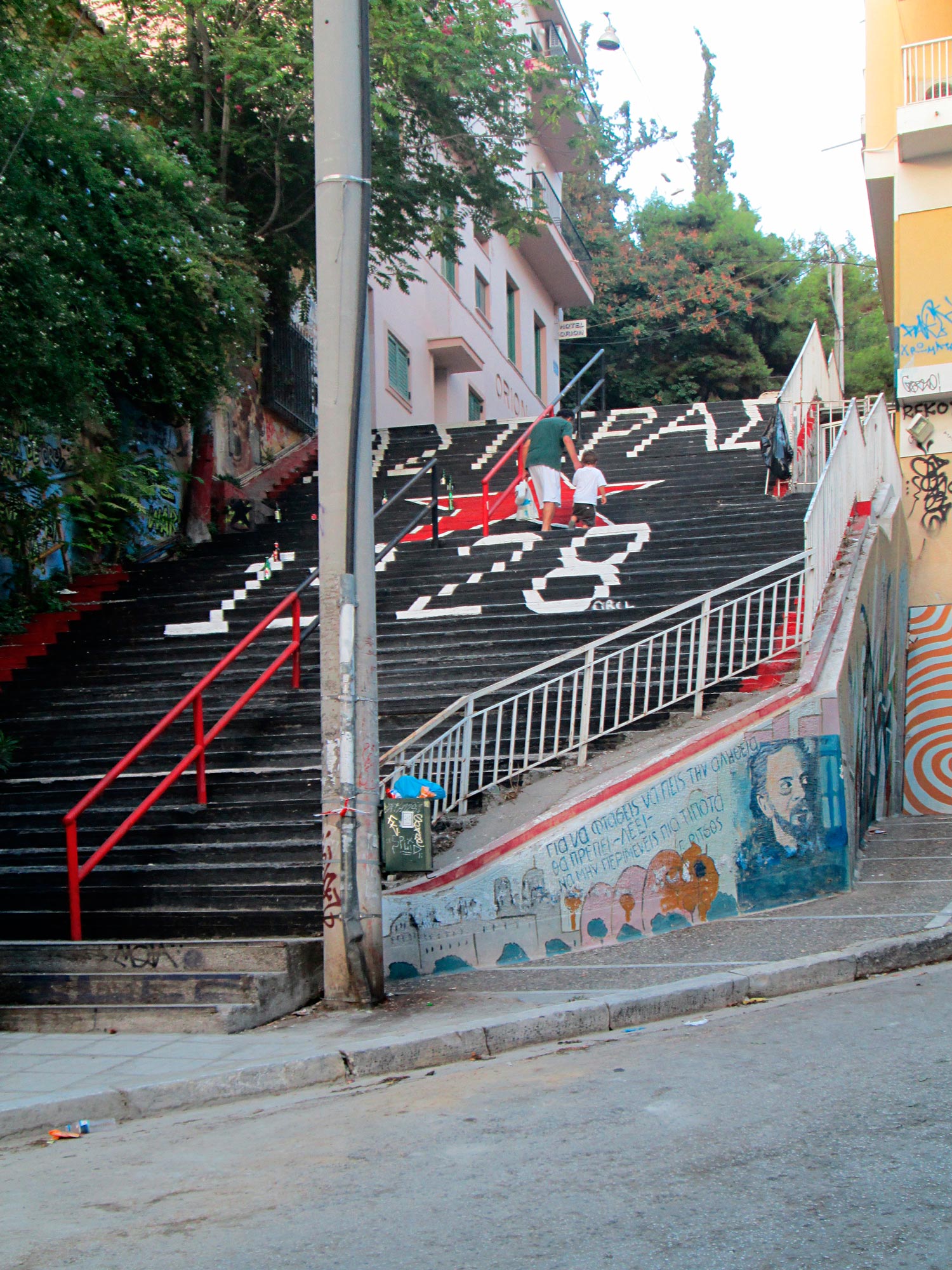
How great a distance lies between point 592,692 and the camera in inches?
384

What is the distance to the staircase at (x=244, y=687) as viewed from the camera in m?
7.50

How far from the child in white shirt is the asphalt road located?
973 cm

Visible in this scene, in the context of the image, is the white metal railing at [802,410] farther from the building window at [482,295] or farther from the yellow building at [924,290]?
the building window at [482,295]

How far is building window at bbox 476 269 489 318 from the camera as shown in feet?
99.6

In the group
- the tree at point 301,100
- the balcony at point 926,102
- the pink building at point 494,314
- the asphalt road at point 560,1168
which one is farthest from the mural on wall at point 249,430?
the asphalt road at point 560,1168

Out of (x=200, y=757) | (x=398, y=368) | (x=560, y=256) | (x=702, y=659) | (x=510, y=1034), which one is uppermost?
(x=560, y=256)

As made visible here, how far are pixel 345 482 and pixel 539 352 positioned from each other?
3000cm

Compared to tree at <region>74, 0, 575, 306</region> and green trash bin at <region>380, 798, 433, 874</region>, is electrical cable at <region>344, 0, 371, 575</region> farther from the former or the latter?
tree at <region>74, 0, 575, 306</region>

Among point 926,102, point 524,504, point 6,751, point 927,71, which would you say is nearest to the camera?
point 6,751

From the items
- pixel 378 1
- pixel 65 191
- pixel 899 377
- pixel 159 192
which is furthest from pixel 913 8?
pixel 65 191

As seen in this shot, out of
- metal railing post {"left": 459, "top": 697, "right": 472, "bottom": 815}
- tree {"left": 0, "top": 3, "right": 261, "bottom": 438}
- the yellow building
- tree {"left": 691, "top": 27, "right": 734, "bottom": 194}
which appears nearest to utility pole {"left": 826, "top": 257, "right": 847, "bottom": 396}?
the yellow building

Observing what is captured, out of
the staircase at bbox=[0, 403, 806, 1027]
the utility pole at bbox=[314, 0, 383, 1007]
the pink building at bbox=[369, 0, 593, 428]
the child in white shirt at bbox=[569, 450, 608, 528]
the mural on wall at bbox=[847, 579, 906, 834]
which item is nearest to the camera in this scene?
the utility pole at bbox=[314, 0, 383, 1007]

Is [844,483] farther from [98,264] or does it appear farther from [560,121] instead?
[560,121]

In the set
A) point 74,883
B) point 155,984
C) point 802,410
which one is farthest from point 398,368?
point 155,984
